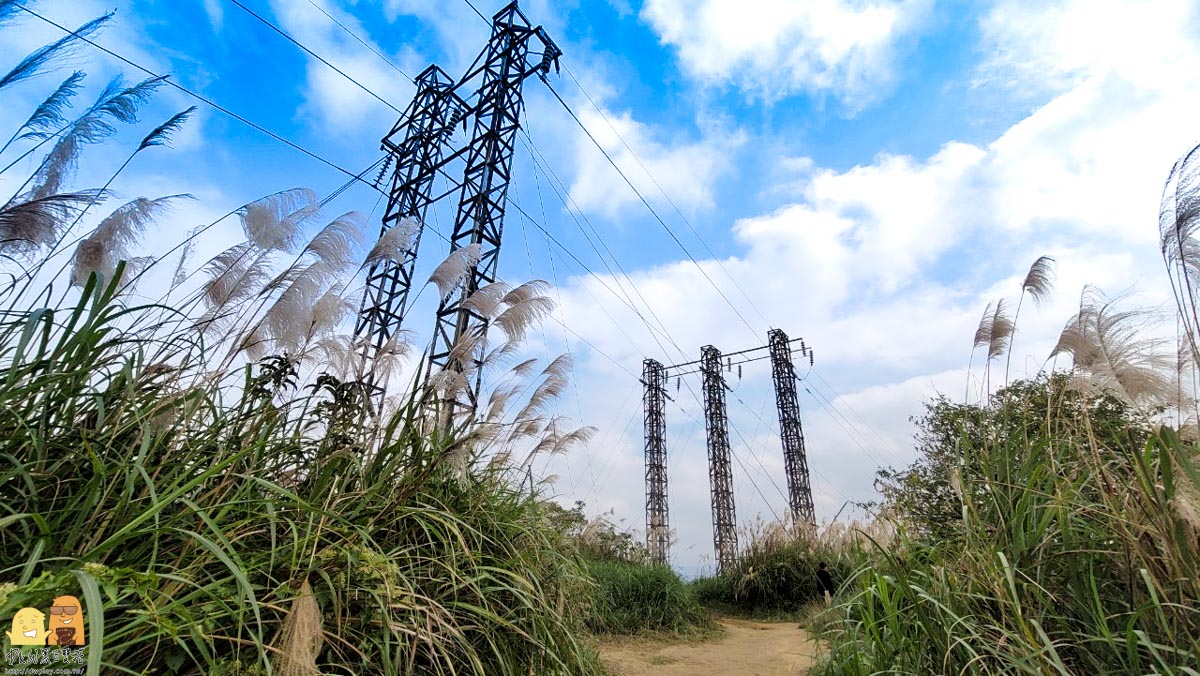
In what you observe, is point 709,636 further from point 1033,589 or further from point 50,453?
point 50,453

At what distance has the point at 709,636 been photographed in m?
5.42

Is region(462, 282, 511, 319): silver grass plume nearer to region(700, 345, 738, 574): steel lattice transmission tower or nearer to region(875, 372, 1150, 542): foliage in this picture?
region(875, 372, 1150, 542): foliage

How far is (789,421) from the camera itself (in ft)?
63.2

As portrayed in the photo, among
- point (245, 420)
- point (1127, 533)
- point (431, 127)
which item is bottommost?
point (1127, 533)

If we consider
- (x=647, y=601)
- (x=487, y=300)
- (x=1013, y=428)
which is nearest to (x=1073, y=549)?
(x=1013, y=428)

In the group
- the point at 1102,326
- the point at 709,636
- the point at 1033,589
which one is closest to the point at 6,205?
the point at 1033,589

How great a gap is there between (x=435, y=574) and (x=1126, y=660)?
2.00m

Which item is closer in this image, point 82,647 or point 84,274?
point 82,647

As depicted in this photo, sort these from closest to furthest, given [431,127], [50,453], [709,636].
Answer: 1. [50,453]
2. [709,636]
3. [431,127]

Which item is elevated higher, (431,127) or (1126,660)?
(431,127)

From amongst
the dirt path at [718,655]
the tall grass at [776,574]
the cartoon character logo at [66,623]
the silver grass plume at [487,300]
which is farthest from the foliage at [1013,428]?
the tall grass at [776,574]

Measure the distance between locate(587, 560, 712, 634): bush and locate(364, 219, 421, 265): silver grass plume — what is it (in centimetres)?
383

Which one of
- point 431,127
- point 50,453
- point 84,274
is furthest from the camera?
point 431,127

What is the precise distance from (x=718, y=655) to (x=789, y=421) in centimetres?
1576
